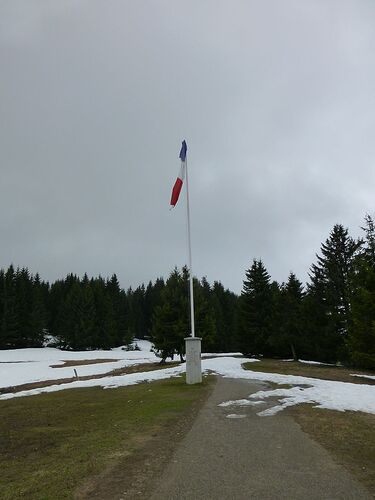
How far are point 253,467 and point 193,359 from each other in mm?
13179

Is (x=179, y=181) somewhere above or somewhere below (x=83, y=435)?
above

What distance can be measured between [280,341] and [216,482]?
4050 cm

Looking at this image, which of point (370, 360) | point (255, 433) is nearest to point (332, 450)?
point (255, 433)

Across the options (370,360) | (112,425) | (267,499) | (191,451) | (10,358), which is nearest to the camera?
(267,499)

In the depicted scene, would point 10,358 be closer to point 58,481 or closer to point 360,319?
point 360,319

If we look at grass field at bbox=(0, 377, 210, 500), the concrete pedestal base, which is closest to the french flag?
the concrete pedestal base

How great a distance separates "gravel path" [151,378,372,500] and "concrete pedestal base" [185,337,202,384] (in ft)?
29.2

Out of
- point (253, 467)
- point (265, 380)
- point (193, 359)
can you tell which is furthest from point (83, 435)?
point (265, 380)

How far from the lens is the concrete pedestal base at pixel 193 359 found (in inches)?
801

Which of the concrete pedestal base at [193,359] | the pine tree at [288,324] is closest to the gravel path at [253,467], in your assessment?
the concrete pedestal base at [193,359]

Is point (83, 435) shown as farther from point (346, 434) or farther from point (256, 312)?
point (256, 312)

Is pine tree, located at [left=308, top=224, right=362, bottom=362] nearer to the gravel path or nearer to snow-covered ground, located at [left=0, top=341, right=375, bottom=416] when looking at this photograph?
snow-covered ground, located at [left=0, top=341, right=375, bottom=416]

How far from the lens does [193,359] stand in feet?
67.1

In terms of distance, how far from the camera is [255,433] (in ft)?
32.9
